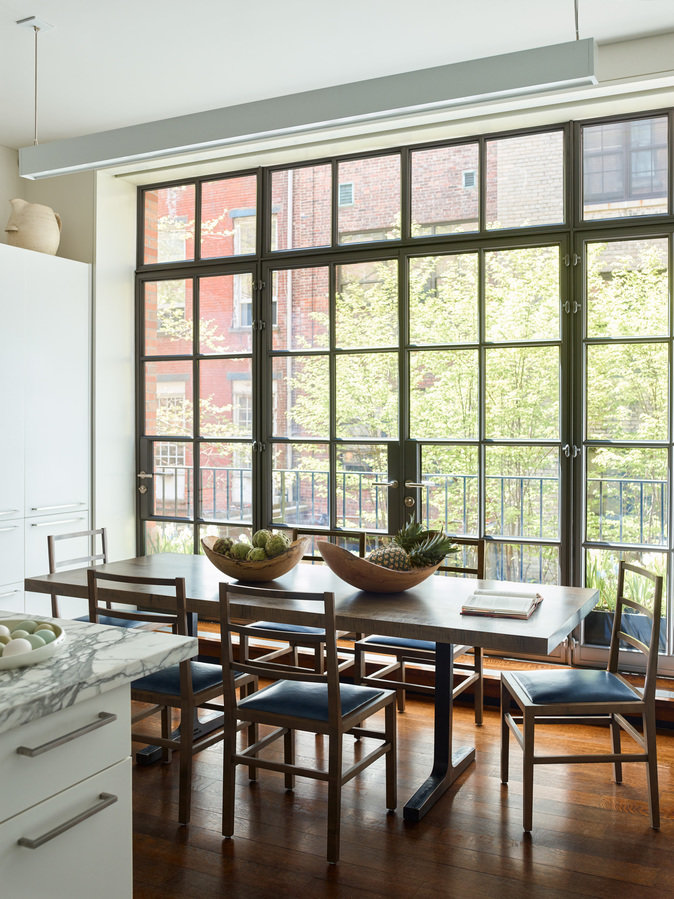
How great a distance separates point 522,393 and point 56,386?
262 cm

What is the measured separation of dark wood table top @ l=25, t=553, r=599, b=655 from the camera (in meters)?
2.54

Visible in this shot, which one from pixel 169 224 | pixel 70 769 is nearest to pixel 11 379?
pixel 169 224

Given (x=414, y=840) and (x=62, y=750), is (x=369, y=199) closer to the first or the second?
(x=414, y=840)

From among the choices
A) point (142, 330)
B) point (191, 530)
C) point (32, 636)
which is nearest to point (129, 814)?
point (32, 636)

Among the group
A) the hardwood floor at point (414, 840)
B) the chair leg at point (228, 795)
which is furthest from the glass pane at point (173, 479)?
the chair leg at point (228, 795)

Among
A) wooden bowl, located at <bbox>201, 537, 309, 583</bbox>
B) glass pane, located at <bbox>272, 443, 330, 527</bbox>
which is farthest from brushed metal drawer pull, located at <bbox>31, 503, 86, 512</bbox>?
wooden bowl, located at <bbox>201, 537, 309, 583</bbox>

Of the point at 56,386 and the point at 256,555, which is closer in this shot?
the point at 256,555

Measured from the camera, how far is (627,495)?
13.2 feet

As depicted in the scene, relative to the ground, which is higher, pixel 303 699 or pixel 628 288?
pixel 628 288

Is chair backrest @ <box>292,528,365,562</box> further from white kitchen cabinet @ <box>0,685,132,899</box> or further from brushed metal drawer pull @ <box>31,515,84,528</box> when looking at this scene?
white kitchen cabinet @ <box>0,685,132,899</box>

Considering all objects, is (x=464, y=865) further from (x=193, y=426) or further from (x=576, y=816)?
(x=193, y=426)

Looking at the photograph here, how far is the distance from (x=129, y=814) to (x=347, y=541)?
2936mm

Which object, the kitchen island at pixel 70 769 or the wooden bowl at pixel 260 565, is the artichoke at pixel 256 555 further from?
the kitchen island at pixel 70 769

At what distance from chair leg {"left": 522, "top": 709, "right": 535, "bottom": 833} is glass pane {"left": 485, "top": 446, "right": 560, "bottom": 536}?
1.62 m
